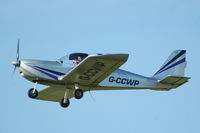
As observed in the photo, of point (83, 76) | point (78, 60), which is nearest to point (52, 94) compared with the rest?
point (83, 76)

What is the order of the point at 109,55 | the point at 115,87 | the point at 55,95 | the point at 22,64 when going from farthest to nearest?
the point at 55,95 < the point at 115,87 < the point at 22,64 < the point at 109,55

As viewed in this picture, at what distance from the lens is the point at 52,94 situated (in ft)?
68.8

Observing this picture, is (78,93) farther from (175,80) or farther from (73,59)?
(175,80)

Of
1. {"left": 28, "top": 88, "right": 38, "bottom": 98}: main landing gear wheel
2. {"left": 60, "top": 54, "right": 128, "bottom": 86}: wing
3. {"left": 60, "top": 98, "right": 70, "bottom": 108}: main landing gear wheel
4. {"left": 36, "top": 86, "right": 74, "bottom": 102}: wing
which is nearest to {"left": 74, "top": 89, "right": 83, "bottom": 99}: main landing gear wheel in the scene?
{"left": 60, "top": 54, "right": 128, "bottom": 86}: wing

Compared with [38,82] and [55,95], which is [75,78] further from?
[55,95]

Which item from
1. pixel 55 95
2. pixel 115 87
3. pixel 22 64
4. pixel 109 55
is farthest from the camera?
pixel 55 95

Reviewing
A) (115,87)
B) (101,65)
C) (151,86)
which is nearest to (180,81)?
(151,86)

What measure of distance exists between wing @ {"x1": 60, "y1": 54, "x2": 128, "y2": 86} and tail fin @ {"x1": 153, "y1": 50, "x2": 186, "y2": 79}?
3.62 m

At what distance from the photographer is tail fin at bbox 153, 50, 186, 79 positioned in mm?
21078

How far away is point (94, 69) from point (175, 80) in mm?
3985

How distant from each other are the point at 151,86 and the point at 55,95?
4.13 m

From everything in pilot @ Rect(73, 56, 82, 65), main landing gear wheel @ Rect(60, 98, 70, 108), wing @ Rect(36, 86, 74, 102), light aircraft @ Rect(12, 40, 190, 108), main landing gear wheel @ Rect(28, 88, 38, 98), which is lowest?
main landing gear wheel @ Rect(60, 98, 70, 108)

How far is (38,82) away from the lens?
60.7 feet

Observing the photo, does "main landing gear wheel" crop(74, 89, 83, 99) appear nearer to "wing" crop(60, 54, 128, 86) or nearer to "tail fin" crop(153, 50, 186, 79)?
"wing" crop(60, 54, 128, 86)
